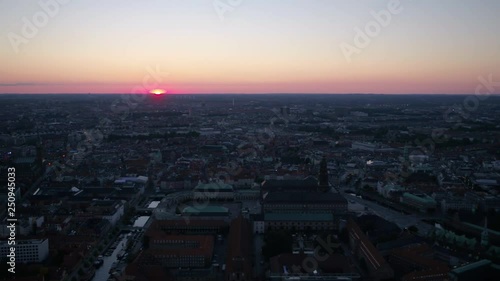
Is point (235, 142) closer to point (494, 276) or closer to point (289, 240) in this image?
point (289, 240)

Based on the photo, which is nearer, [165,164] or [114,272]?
[114,272]

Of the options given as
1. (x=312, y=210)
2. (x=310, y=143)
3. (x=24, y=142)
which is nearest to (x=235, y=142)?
(x=310, y=143)

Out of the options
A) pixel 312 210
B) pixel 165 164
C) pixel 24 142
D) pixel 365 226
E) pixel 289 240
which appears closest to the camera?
pixel 289 240

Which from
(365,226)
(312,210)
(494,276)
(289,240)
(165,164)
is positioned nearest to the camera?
(494,276)

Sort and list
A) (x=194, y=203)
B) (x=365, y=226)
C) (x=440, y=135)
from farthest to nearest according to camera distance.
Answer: (x=440, y=135)
(x=194, y=203)
(x=365, y=226)

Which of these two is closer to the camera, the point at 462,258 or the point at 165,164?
the point at 462,258

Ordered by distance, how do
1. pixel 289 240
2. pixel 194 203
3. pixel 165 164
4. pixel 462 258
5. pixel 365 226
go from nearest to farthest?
pixel 462 258
pixel 289 240
pixel 365 226
pixel 194 203
pixel 165 164

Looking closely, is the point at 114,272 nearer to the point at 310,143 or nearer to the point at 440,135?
the point at 310,143

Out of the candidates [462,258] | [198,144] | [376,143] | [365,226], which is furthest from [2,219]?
[376,143]
